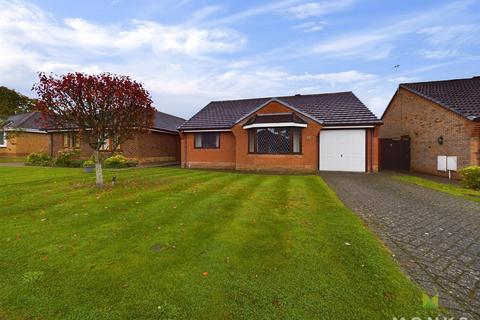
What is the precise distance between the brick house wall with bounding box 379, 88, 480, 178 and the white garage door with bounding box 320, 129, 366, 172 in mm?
4456

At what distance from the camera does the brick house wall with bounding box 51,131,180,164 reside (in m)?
21.7

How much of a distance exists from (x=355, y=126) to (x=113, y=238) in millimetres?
16819

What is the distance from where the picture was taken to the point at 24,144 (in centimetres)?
2980

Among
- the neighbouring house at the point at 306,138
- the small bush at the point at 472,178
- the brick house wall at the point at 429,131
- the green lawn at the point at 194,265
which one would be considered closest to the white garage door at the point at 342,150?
the neighbouring house at the point at 306,138

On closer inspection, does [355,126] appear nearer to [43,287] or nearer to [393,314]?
[393,314]

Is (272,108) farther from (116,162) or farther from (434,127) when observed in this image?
(116,162)

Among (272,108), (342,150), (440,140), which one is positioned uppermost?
(272,108)

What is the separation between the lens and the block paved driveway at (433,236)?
321cm

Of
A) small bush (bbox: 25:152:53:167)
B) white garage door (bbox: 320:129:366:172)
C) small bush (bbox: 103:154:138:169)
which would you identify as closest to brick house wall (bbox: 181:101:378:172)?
white garage door (bbox: 320:129:366:172)

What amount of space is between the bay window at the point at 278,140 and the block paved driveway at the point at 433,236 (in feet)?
25.9

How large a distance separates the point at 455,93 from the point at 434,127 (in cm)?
319

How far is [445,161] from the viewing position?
14.9 m

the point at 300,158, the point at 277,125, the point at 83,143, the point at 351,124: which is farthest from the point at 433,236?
the point at 83,143

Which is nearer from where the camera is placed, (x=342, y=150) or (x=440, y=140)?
(x=440, y=140)
